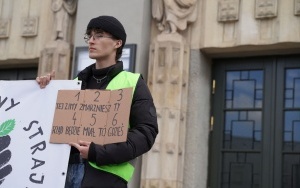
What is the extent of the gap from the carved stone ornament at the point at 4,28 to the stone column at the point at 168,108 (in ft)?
8.15

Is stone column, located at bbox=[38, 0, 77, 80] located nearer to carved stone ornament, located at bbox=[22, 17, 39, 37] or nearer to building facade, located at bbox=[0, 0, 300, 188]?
building facade, located at bbox=[0, 0, 300, 188]

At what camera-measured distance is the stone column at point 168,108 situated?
→ 7.95 m

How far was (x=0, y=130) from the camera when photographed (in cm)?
382

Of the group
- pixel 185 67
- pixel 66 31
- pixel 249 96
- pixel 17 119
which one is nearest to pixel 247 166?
pixel 249 96

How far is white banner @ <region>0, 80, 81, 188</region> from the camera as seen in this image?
11.7ft

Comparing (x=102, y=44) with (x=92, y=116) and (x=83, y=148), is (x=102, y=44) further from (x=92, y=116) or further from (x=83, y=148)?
(x=83, y=148)

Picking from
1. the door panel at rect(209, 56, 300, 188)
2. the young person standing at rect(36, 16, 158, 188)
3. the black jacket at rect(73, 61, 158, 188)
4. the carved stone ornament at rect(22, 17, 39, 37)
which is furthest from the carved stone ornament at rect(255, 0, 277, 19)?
the black jacket at rect(73, 61, 158, 188)

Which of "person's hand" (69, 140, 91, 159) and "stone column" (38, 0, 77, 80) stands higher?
"stone column" (38, 0, 77, 80)

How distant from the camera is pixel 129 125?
11.3 feet

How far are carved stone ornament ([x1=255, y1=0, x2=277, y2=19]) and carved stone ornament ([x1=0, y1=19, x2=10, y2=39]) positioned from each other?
3.71 meters

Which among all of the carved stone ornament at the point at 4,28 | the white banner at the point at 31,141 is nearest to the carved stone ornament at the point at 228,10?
the carved stone ornament at the point at 4,28

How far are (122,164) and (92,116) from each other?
0.31 metres

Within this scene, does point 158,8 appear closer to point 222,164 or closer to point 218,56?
point 218,56

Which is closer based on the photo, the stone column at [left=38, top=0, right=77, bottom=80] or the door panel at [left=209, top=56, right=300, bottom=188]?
the door panel at [left=209, top=56, right=300, bottom=188]
